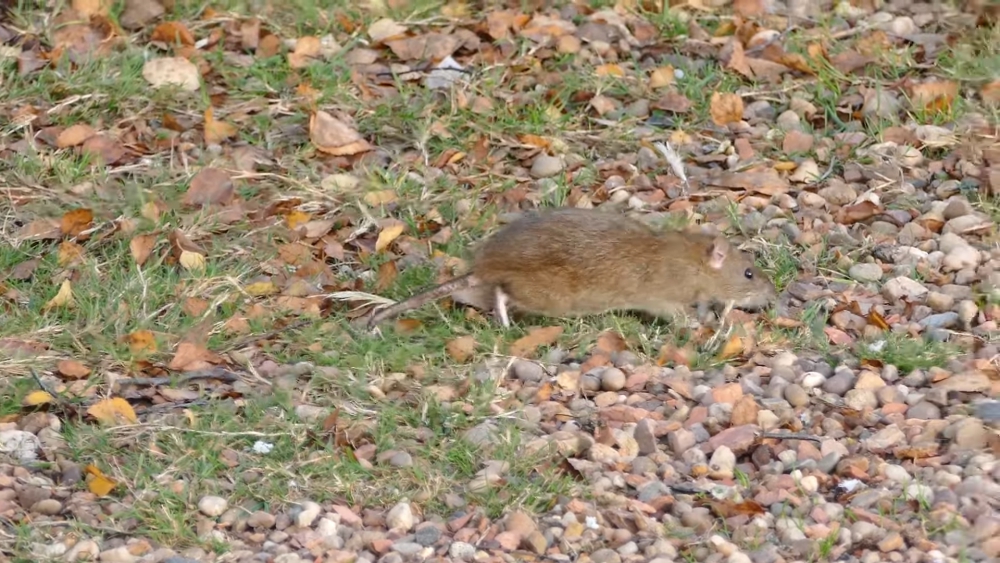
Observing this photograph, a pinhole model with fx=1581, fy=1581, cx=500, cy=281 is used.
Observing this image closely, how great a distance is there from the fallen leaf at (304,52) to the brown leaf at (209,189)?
0.89 meters

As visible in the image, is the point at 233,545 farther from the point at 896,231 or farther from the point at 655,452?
the point at 896,231

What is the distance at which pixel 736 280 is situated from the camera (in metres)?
5.46

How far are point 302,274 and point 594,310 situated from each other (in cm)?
111

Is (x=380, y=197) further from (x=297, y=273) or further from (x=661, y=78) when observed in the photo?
(x=661, y=78)

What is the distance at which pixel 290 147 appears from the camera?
21.6ft

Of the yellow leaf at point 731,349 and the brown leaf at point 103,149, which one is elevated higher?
the yellow leaf at point 731,349

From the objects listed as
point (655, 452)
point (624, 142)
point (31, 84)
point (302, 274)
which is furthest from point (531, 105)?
point (655, 452)

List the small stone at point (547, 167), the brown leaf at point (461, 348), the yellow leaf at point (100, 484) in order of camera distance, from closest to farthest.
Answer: the yellow leaf at point (100, 484), the brown leaf at point (461, 348), the small stone at point (547, 167)

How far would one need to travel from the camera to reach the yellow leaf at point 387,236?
5.91 metres

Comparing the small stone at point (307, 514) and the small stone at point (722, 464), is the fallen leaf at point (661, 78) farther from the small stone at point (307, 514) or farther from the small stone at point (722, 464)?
the small stone at point (307, 514)

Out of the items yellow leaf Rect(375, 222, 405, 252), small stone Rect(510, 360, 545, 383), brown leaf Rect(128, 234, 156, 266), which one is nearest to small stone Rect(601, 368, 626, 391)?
small stone Rect(510, 360, 545, 383)

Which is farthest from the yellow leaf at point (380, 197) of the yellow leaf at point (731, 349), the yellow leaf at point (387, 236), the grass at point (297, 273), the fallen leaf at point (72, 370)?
the yellow leaf at point (731, 349)

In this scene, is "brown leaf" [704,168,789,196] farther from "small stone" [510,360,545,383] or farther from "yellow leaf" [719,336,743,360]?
"small stone" [510,360,545,383]

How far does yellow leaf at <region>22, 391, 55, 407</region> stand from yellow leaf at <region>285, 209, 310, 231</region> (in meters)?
1.49
